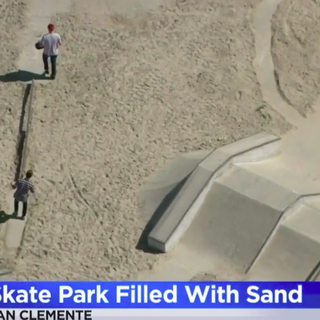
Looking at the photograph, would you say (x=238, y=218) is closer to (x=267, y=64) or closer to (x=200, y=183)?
(x=200, y=183)

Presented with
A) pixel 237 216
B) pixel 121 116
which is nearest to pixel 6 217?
pixel 121 116

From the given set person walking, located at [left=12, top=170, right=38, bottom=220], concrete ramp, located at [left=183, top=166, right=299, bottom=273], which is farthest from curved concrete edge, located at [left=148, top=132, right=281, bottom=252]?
person walking, located at [left=12, top=170, right=38, bottom=220]

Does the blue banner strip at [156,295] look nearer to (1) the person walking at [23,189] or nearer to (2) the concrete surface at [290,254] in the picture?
(2) the concrete surface at [290,254]

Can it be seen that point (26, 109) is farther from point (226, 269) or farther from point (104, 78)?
point (226, 269)

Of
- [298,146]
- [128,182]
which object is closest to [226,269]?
[128,182]

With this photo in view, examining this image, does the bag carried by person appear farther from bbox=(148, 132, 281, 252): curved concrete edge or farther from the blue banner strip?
the blue banner strip

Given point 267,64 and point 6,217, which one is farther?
point 267,64
